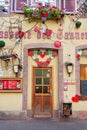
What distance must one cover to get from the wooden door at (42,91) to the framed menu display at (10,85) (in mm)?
674

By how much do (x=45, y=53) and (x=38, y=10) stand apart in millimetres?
1658

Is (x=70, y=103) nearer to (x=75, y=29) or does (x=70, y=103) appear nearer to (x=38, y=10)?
(x=75, y=29)

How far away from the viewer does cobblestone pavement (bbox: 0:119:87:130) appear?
9.60 m

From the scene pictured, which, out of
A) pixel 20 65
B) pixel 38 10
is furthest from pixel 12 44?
pixel 38 10

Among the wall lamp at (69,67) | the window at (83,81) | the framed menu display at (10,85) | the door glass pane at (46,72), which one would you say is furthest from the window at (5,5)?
the window at (83,81)

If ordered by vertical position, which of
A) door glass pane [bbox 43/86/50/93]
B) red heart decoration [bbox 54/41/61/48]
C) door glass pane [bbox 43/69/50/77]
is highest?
red heart decoration [bbox 54/41/61/48]

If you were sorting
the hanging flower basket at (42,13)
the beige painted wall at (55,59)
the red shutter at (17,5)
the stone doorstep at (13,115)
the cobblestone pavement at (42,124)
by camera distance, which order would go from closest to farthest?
the cobblestone pavement at (42,124)
the stone doorstep at (13,115)
the beige painted wall at (55,59)
the hanging flower basket at (42,13)
the red shutter at (17,5)

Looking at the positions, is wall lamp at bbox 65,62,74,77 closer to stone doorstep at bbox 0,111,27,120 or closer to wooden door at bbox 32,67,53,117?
wooden door at bbox 32,67,53,117

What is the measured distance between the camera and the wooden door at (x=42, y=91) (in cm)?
1153

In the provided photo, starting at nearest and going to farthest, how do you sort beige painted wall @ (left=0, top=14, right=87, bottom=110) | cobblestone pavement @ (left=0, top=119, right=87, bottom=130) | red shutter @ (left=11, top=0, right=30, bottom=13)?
cobblestone pavement @ (left=0, top=119, right=87, bottom=130) < beige painted wall @ (left=0, top=14, right=87, bottom=110) < red shutter @ (left=11, top=0, right=30, bottom=13)

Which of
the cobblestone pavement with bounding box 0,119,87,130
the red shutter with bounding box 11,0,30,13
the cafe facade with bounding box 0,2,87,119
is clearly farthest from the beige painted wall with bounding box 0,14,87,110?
the cobblestone pavement with bounding box 0,119,87,130

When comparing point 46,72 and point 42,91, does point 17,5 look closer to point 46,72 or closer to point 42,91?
point 46,72

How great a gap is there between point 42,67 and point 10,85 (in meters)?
1.43

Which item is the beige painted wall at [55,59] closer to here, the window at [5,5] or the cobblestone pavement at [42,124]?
the window at [5,5]
